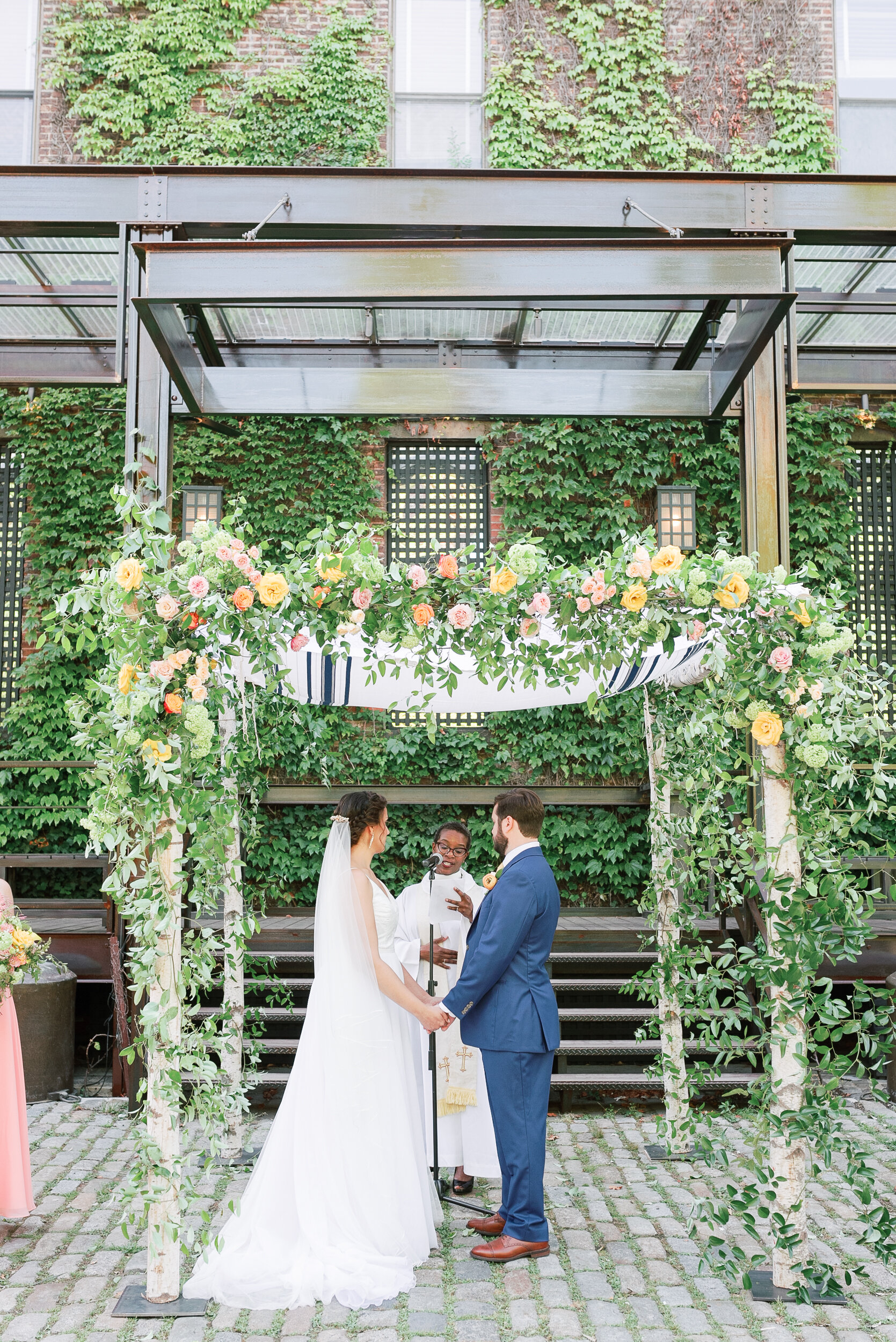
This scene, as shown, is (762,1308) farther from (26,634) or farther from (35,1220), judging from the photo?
(26,634)

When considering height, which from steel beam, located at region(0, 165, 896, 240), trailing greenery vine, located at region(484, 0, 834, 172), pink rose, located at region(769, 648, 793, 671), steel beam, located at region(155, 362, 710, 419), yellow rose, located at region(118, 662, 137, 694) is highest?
trailing greenery vine, located at region(484, 0, 834, 172)

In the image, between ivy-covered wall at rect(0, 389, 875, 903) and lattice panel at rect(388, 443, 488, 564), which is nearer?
ivy-covered wall at rect(0, 389, 875, 903)

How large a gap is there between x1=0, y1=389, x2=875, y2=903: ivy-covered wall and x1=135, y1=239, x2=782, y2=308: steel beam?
409cm

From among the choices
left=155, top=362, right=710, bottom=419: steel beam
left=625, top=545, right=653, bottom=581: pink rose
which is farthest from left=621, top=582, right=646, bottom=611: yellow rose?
left=155, top=362, right=710, bottom=419: steel beam

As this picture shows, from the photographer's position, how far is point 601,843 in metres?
10.0

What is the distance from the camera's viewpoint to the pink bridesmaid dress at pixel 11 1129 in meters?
4.91

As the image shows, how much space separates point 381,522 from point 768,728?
673 centimetres

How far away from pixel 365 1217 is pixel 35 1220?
1801mm

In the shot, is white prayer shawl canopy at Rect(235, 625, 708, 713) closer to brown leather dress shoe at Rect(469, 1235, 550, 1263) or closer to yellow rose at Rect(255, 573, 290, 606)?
yellow rose at Rect(255, 573, 290, 606)

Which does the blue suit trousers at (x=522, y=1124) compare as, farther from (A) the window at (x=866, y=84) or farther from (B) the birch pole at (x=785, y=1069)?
(A) the window at (x=866, y=84)

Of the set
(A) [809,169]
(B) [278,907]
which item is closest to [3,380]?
(B) [278,907]

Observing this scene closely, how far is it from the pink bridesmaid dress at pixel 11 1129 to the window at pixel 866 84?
35.7 ft

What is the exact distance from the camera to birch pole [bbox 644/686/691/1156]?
6.14 metres

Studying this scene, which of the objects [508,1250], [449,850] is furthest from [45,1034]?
[508,1250]
